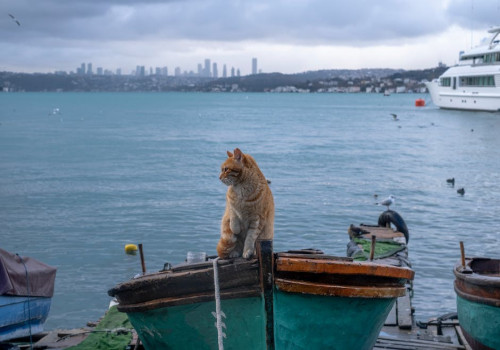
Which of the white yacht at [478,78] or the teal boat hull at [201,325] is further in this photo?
the white yacht at [478,78]

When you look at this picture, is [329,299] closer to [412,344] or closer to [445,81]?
[412,344]

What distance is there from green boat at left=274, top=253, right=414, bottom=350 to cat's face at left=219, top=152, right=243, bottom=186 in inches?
38.4

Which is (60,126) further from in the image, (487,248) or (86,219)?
(487,248)

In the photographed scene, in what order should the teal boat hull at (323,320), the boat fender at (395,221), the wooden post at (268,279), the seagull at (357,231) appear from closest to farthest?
the wooden post at (268,279) < the teal boat hull at (323,320) < the seagull at (357,231) < the boat fender at (395,221)

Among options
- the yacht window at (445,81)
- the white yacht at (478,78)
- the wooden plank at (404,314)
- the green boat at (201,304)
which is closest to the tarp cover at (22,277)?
the green boat at (201,304)

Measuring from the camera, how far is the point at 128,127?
8831cm

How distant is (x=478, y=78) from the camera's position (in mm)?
84938

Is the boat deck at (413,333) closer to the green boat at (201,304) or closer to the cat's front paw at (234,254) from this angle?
the green boat at (201,304)

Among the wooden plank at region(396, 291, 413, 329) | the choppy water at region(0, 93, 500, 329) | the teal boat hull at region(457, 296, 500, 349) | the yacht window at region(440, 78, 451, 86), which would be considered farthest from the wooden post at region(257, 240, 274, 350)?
the yacht window at region(440, 78, 451, 86)

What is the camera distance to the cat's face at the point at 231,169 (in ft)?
24.1

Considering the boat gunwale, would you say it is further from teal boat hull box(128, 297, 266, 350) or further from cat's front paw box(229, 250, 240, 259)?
cat's front paw box(229, 250, 240, 259)

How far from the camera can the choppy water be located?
20344 mm

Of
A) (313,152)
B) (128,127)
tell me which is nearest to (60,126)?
(128,127)

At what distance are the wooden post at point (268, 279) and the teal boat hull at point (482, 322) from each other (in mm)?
4156
